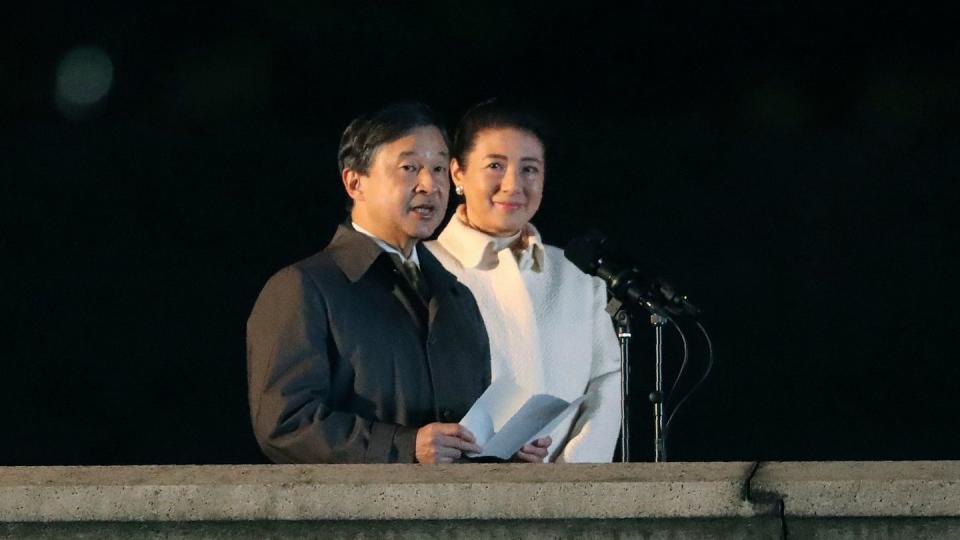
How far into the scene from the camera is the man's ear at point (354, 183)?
287cm

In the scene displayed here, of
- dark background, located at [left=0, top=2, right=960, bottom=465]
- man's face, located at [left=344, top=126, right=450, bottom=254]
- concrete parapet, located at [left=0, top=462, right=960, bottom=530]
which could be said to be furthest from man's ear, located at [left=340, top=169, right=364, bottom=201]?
dark background, located at [left=0, top=2, right=960, bottom=465]

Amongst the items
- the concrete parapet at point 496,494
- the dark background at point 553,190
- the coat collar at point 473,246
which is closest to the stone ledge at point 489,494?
the concrete parapet at point 496,494

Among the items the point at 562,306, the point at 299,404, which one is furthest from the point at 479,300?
the point at 299,404

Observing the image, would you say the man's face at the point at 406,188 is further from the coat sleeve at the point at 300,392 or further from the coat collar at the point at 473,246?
the coat collar at the point at 473,246

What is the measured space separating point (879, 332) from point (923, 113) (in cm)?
55

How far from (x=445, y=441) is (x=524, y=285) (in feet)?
3.49

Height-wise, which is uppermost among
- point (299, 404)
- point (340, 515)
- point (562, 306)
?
point (562, 306)

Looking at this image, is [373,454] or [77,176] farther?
[77,176]

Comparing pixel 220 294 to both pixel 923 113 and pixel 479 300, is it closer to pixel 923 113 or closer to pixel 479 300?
pixel 479 300

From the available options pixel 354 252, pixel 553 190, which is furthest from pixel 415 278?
pixel 553 190

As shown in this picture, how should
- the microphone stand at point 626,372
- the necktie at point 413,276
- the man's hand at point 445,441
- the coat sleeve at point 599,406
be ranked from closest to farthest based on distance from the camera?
1. the man's hand at point 445,441
2. the necktie at point 413,276
3. the microphone stand at point 626,372
4. the coat sleeve at point 599,406

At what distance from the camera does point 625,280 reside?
2.96 meters

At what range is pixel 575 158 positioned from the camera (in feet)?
14.9

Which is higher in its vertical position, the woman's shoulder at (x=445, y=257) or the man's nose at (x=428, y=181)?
the woman's shoulder at (x=445, y=257)
